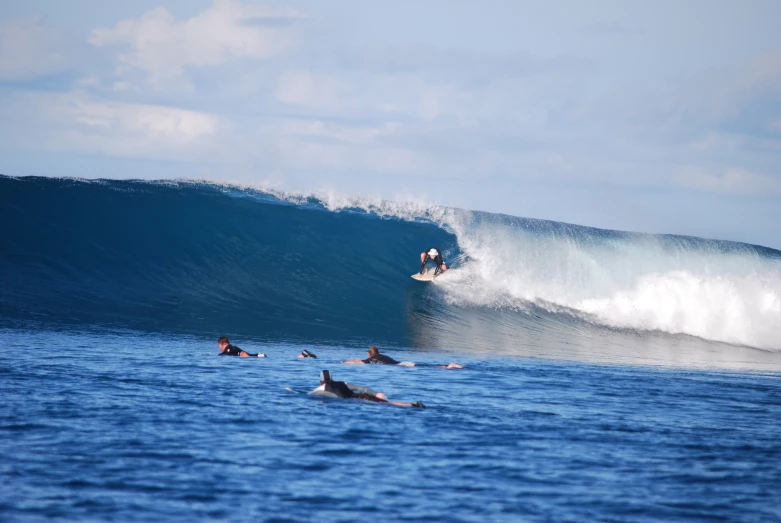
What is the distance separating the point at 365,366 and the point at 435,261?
10.8 metres

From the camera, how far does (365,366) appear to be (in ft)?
46.3

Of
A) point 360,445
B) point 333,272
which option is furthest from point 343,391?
point 333,272

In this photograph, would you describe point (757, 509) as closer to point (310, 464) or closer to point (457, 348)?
point (310, 464)

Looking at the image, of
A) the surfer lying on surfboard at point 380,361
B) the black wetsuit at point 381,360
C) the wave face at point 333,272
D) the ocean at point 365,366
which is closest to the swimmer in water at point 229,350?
the ocean at point 365,366

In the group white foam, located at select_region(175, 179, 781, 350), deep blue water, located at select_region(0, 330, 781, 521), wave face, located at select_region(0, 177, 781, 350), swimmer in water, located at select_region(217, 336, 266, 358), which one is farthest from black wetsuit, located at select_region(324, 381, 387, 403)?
white foam, located at select_region(175, 179, 781, 350)

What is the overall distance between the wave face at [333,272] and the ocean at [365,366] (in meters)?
0.10

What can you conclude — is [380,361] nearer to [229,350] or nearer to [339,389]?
[229,350]

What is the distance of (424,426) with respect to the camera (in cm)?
938

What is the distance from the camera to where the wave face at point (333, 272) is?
19125 mm

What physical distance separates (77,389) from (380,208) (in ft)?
69.4

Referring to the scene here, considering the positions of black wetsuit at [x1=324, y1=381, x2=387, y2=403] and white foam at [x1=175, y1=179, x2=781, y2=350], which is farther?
white foam at [x1=175, y1=179, x2=781, y2=350]

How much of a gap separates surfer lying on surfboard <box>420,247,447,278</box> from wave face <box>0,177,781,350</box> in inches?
13.8

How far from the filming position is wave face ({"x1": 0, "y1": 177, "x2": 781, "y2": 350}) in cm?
1912

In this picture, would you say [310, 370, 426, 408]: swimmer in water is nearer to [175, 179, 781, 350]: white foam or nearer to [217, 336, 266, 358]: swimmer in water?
[217, 336, 266, 358]: swimmer in water
